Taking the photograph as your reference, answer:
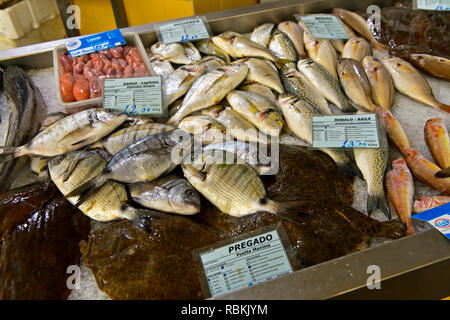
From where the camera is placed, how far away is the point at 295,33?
2.28m

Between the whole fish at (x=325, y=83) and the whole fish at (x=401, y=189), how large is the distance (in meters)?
0.46

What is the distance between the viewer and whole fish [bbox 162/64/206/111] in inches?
72.6

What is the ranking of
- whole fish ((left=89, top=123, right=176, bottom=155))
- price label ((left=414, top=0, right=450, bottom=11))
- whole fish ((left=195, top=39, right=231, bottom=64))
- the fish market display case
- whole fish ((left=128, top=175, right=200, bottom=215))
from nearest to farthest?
the fish market display case → whole fish ((left=128, top=175, right=200, bottom=215)) → whole fish ((left=89, top=123, right=176, bottom=155)) → whole fish ((left=195, top=39, right=231, bottom=64)) → price label ((left=414, top=0, right=450, bottom=11))

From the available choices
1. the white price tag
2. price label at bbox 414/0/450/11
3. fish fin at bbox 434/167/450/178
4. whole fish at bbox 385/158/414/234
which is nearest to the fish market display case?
the white price tag

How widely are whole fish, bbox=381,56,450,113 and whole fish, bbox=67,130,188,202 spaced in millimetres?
1441

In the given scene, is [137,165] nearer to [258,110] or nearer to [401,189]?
[258,110]

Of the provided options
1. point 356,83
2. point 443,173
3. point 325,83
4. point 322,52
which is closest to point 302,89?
point 325,83

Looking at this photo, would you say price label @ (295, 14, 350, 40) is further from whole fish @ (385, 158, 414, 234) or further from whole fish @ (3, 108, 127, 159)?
whole fish @ (3, 108, 127, 159)

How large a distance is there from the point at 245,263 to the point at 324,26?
183 cm

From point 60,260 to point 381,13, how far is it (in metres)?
2.54

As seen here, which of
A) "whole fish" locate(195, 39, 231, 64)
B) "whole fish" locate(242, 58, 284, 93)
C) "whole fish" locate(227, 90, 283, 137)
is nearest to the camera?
"whole fish" locate(227, 90, 283, 137)

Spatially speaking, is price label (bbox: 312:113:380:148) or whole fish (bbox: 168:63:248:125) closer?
price label (bbox: 312:113:380:148)

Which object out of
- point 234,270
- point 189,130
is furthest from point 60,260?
point 189,130
